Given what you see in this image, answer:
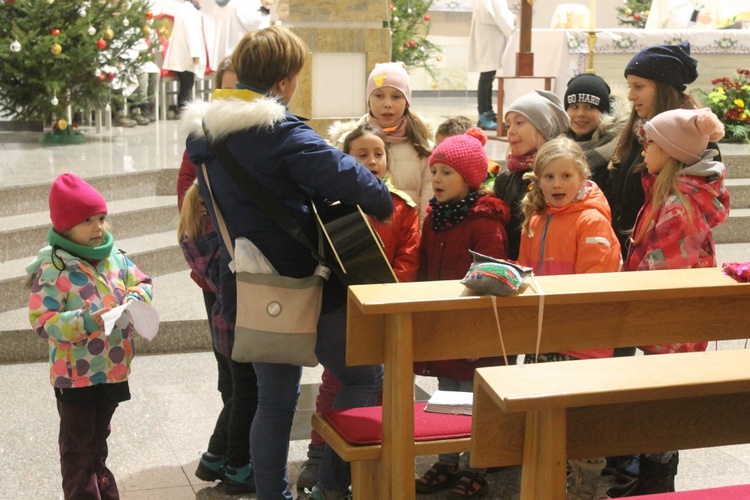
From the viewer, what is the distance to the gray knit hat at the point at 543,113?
3635 mm

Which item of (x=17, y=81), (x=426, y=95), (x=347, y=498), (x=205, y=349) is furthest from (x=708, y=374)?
(x=426, y=95)

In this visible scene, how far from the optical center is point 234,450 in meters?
3.36

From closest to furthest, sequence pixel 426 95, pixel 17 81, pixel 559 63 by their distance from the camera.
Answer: pixel 17 81
pixel 559 63
pixel 426 95

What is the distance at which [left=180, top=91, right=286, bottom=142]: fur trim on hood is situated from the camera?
273cm

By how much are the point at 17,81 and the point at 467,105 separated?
8.04 m

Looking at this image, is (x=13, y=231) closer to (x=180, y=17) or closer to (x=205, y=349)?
(x=205, y=349)

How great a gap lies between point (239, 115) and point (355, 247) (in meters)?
0.48

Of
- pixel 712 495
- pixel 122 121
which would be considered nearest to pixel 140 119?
pixel 122 121

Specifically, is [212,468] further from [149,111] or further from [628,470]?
[149,111]

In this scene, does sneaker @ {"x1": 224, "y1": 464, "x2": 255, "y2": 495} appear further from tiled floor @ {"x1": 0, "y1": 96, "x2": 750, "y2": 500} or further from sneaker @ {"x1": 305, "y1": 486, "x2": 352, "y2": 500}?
sneaker @ {"x1": 305, "y1": 486, "x2": 352, "y2": 500}

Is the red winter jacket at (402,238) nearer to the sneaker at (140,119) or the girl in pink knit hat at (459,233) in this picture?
the girl in pink knit hat at (459,233)

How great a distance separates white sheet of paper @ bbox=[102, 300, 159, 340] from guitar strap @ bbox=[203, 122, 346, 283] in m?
0.47

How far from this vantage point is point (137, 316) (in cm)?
291

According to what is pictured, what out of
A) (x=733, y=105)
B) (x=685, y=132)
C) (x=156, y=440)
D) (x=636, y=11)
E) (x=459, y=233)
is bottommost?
(x=156, y=440)
